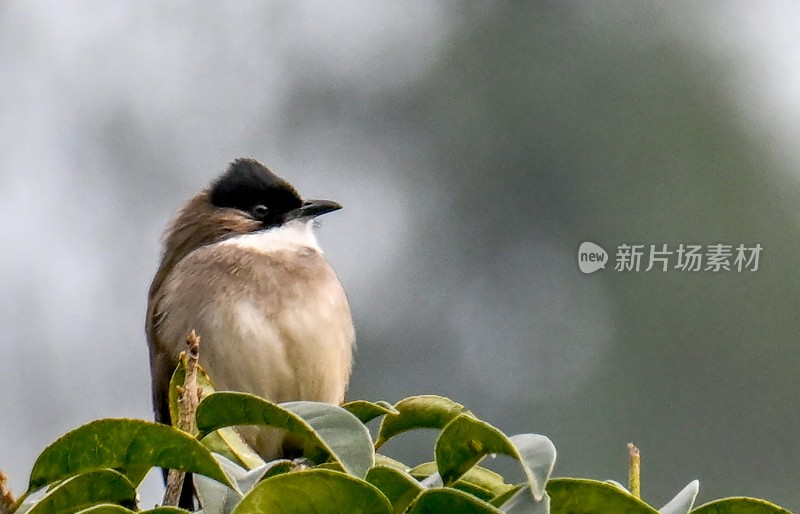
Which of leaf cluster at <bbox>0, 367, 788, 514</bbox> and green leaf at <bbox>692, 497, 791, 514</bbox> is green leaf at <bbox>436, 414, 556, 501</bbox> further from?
green leaf at <bbox>692, 497, 791, 514</bbox>

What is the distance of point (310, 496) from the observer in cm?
94

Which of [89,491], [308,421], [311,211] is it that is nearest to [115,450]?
[89,491]

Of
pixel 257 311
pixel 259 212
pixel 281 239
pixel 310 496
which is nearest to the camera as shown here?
pixel 310 496

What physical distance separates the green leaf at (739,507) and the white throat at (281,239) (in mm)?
2346

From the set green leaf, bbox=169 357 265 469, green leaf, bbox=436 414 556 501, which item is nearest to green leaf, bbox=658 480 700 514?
green leaf, bbox=436 414 556 501

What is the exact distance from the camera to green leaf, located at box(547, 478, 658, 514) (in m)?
1.01

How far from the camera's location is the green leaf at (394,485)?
1.05 metres

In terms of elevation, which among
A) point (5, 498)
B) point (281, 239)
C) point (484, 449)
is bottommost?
point (5, 498)

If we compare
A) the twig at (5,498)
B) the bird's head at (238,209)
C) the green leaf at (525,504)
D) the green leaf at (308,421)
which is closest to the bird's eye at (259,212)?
the bird's head at (238,209)

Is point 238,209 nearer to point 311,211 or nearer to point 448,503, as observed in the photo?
point 311,211

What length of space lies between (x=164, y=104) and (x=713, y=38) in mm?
7729

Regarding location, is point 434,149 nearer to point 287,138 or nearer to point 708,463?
point 287,138

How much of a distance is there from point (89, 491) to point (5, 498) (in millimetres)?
67

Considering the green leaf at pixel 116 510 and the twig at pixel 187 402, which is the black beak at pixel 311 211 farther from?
the green leaf at pixel 116 510
